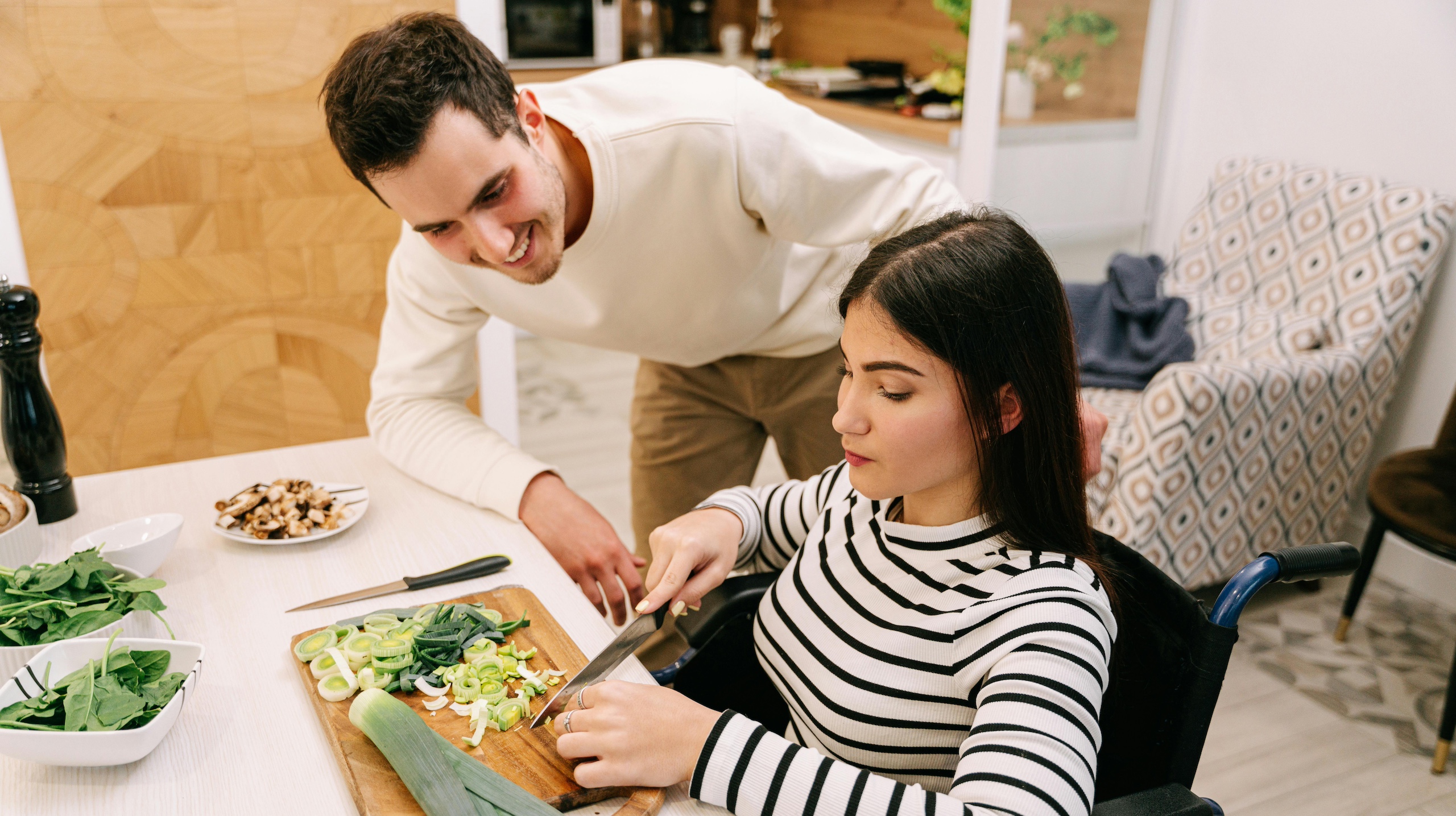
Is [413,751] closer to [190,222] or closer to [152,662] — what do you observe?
[152,662]

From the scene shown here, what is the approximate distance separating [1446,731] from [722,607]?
1692 mm

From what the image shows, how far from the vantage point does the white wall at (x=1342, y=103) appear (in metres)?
2.66

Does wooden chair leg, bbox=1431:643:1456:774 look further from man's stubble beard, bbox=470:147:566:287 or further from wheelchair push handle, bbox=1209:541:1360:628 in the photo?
man's stubble beard, bbox=470:147:566:287

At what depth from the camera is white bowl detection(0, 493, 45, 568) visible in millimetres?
→ 1151

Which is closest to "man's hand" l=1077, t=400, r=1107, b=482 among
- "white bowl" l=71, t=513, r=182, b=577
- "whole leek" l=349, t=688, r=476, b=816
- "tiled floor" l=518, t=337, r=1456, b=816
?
"whole leek" l=349, t=688, r=476, b=816

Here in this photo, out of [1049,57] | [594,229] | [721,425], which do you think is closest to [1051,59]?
[1049,57]

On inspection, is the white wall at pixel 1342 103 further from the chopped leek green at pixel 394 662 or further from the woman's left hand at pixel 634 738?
the chopped leek green at pixel 394 662

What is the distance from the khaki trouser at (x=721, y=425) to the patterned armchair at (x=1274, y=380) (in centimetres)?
92

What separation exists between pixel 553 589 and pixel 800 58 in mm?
4558

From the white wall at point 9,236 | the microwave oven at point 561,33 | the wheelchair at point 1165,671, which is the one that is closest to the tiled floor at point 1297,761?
the wheelchair at point 1165,671

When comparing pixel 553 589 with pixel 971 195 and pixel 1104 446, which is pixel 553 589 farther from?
pixel 971 195

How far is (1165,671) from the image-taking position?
3.24 ft

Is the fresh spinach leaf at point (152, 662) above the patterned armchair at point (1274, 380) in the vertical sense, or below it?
above

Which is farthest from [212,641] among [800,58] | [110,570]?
[800,58]
